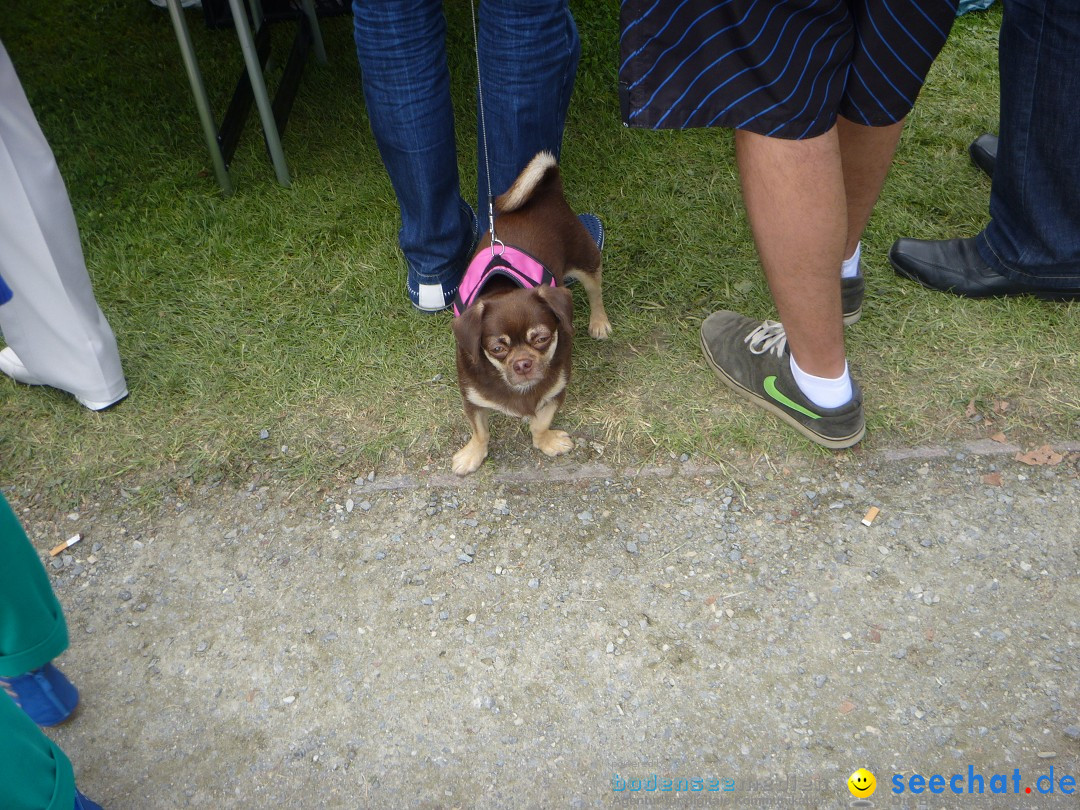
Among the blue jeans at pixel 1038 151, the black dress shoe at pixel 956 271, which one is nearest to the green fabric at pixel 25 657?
the black dress shoe at pixel 956 271

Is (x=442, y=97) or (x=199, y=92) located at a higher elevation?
(x=442, y=97)

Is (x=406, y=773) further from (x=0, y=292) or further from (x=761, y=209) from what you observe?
(x=761, y=209)

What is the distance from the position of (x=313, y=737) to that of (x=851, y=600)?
1.26m

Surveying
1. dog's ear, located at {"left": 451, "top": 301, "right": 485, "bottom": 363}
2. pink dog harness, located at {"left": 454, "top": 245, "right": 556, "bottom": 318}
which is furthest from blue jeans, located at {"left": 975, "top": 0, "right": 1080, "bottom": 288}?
dog's ear, located at {"left": 451, "top": 301, "right": 485, "bottom": 363}

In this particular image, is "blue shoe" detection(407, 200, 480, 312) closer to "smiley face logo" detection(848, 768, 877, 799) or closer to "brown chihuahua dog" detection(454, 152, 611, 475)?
"brown chihuahua dog" detection(454, 152, 611, 475)

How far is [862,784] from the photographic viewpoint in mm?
1595

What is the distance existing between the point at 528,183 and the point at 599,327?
0.55 m

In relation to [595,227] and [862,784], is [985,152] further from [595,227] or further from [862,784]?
[862,784]

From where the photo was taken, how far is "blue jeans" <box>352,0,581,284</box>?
7.33 feet

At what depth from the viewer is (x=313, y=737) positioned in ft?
5.71

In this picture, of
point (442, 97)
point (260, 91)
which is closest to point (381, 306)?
point (442, 97)

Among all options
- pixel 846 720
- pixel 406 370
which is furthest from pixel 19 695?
pixel 846 720

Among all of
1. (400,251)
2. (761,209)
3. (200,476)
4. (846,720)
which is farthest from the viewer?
(400,251)

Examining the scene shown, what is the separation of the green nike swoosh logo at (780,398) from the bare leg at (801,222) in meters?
0.21
